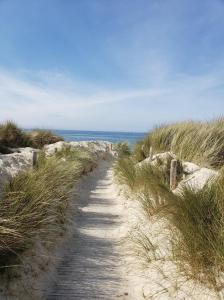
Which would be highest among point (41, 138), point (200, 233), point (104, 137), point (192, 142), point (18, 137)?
point (192, 142)

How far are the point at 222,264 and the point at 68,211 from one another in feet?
14.2

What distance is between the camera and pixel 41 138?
20359 millimetres

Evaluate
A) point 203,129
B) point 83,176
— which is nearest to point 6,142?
point 83,176

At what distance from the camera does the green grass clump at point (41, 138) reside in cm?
1934

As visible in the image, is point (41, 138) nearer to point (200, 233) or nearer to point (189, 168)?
point (189, 168)

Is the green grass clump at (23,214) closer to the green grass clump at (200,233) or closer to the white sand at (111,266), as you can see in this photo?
the white sand at (111,266)

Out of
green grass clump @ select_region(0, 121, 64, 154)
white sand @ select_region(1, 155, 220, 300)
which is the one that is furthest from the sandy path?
green grass clump @ select_region(0, 121, 64, 154)

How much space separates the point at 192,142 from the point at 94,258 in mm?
6700

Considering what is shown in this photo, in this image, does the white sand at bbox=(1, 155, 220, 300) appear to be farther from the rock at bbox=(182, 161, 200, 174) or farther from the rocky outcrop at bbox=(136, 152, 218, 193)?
the rock at bbox=(182, 161, 200, 174)

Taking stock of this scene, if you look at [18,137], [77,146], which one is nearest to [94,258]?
[77,146]

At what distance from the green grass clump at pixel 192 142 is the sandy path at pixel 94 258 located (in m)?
3.05

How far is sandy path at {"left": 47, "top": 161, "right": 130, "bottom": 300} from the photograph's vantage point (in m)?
4.49

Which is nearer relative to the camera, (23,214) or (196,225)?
(196,225)

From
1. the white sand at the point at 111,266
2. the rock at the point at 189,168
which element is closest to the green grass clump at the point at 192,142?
the rock at the point at 189,168
